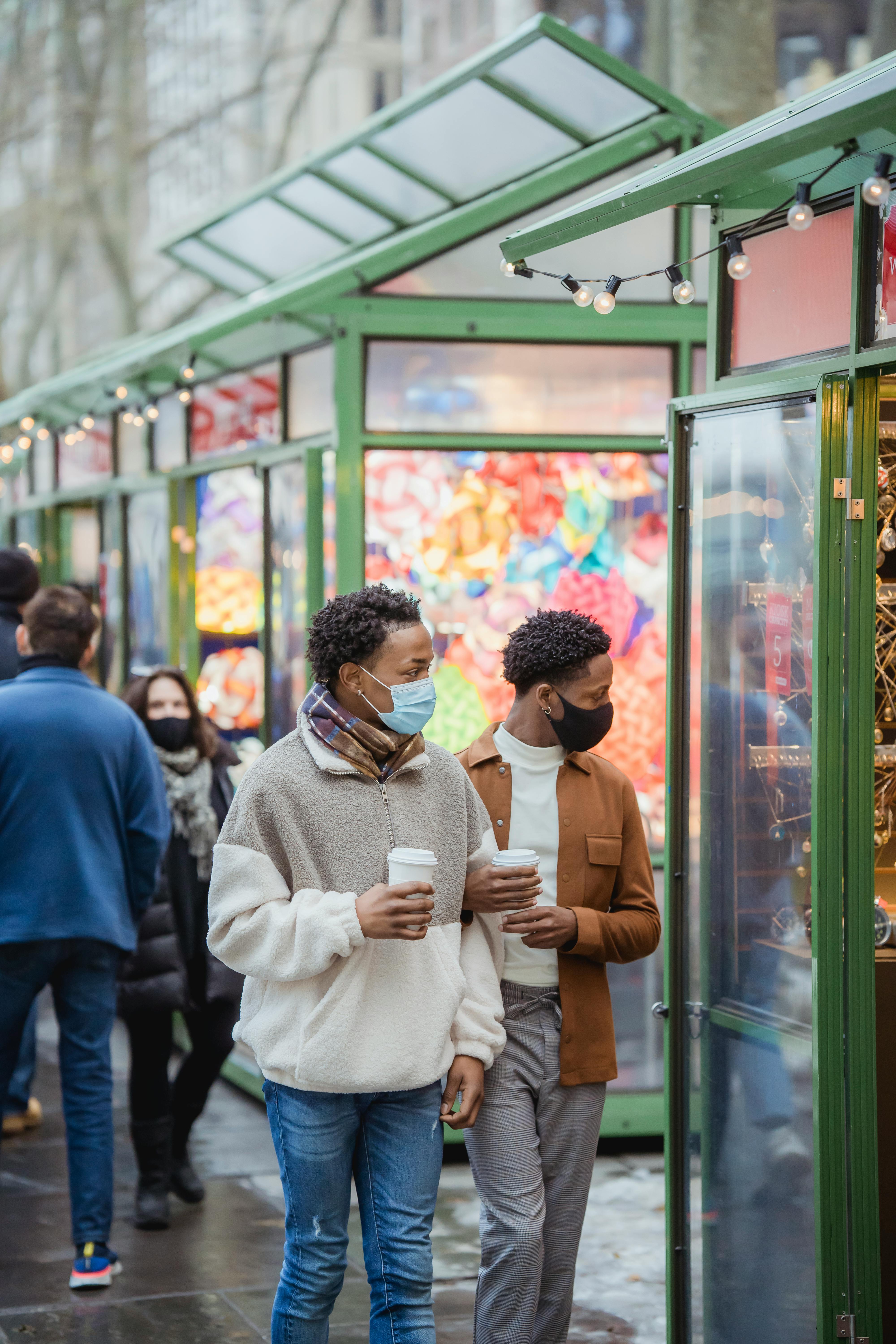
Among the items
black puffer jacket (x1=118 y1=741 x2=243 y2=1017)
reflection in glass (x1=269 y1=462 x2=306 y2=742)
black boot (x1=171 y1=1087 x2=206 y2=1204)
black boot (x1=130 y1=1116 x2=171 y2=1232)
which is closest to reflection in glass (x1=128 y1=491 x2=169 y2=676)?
reflection in glass (x1=269 y1=462 x2=306 y2=742)

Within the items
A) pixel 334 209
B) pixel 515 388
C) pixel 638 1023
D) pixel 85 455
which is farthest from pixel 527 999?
pixel 85 455

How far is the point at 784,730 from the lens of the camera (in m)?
3.90

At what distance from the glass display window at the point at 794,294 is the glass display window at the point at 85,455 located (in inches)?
255

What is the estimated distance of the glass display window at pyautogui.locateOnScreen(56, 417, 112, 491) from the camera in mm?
10359

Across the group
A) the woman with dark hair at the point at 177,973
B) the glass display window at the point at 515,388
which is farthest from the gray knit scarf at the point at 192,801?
the glass display window at the point at 515,388

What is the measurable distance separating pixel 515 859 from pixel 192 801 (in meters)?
2.68

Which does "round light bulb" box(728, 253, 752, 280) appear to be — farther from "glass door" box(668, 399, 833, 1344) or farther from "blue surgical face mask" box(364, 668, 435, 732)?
"blue surgical face mask" box(364, 668, 435, 732)

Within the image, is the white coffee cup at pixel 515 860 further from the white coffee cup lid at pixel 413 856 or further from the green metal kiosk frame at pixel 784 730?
the green metal kiosk frame at pixel 784 730

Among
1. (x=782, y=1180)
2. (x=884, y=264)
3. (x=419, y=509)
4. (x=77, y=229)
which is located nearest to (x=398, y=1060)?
(x=782, y=1180)

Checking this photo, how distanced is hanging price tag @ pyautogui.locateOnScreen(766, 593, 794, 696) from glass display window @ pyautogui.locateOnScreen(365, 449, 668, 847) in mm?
2456

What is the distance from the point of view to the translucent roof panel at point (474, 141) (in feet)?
21.5

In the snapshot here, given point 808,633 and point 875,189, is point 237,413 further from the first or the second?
point 875,189

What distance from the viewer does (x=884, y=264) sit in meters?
3.62

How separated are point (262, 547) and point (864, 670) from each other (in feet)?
13.8
